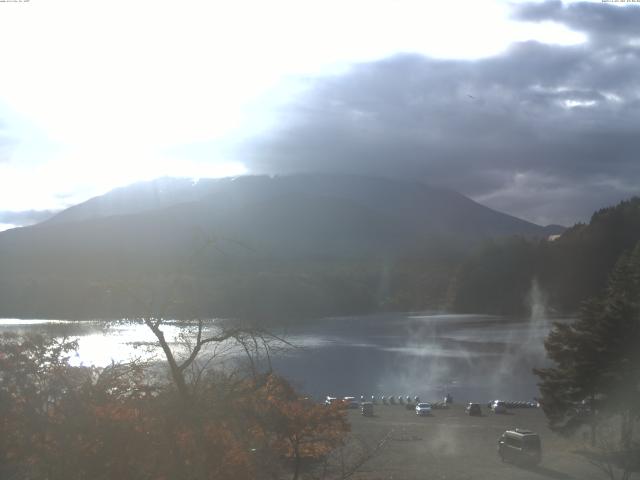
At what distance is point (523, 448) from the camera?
683 inches

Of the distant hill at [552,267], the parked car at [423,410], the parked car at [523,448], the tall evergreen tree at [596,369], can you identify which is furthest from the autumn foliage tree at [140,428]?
the distant hill at [552,267]

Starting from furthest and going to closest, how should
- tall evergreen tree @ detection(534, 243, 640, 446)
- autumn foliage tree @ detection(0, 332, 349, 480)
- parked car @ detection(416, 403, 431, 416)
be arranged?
parked car @ detection(416, 403, 431, 416) < tall evergreen tree @ detection(534, 243, 640, 446) < autumn foliage tree @ detection(0, 332, 349, 480)

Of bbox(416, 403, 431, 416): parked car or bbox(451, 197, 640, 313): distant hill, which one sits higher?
bbox(451, 197, 640, 313): distant hill

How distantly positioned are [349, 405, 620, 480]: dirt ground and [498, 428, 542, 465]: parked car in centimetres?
21

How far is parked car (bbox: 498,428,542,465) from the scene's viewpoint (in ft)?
56.7

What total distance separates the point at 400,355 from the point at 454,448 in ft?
105

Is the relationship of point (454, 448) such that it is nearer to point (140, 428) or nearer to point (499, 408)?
point (499, 408)

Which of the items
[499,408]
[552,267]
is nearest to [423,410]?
[499,408]

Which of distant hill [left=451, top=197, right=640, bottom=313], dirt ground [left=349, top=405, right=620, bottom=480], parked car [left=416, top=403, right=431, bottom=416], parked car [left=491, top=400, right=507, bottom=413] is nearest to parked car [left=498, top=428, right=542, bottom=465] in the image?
dirt ground [left=349, top=405, right=620, bottom=480]

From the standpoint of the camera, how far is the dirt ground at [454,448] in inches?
645

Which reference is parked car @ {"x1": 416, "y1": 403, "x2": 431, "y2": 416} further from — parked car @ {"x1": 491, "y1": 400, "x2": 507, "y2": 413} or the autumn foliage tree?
the autumn foliage tree

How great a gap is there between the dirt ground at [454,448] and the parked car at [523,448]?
0.21 m

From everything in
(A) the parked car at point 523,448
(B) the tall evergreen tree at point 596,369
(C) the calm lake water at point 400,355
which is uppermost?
(B) the tall evergreen tree at point 596,369

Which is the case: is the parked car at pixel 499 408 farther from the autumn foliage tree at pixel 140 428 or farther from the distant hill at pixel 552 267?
the distant hill at pixel 552 267
